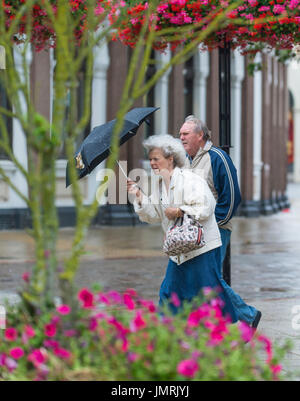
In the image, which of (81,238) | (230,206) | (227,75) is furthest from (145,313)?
(227,75)

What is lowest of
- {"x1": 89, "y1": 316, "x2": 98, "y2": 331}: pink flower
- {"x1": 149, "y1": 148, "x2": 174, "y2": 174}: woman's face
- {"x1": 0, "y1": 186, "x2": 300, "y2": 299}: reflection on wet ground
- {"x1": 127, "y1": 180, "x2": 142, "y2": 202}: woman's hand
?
{"x1": 0, "y1": 186, "x2": 300, "y2": 299}: reflection on wet ground

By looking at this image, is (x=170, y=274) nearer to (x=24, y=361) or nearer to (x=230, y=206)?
(x=230, y=206)

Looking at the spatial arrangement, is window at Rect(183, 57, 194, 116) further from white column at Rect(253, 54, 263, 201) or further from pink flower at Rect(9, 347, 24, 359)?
pink flower at Rect(9, 347, 24, 359)

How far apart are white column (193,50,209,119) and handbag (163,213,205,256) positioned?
18.9 metres

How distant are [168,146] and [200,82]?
1917cm

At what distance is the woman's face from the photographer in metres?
5.79

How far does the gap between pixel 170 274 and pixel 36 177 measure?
2682 mm

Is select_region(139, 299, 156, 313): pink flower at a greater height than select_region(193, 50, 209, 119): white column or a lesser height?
lesser

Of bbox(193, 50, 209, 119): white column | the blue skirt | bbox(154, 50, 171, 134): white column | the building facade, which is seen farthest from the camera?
bbox(193, 50, 209, 119): white column

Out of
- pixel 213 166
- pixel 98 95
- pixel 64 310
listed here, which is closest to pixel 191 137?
pixel 213 166

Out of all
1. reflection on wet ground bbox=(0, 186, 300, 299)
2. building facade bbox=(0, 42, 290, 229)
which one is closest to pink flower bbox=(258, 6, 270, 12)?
reflection on wet ground bbox=(0, 186, 300, 299)

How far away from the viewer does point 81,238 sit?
12.4 ft

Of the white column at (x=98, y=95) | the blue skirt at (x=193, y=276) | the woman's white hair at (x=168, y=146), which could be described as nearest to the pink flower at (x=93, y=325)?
the woman's white hair at (x=168, y=146)

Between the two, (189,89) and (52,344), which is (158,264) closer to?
(52,344)
